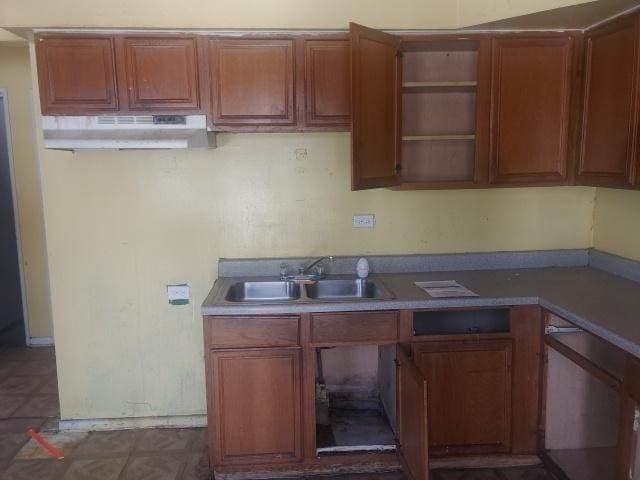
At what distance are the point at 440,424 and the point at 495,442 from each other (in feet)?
1.00

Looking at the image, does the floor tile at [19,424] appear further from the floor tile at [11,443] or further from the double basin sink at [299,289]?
the double basin sink at [299,289]

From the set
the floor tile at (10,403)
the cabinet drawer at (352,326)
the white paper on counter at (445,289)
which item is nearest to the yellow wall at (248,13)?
the white paper on counter at (445,289)

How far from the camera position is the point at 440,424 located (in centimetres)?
263

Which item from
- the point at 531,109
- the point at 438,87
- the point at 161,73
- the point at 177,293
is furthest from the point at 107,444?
the point at 531,109

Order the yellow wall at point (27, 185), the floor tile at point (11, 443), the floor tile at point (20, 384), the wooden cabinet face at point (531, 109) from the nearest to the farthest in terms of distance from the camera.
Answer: the wooden cabinet face at point (531, 109)
the floor tile at point (11, 443)
the floor tile at point (20, 384)
the yellow wall at point (27, 185)

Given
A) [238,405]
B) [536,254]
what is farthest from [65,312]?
[536,254]

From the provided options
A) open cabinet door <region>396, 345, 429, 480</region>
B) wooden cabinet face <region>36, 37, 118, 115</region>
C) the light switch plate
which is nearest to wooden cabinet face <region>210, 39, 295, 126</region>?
wooden cabinet face <region>36, 37, 118, 115</region>

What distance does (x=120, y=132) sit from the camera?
2.61 metres

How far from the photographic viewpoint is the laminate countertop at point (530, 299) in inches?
86.0

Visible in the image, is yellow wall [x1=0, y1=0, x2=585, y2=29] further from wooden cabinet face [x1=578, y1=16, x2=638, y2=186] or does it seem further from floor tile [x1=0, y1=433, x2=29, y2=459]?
floor tile [x1=0, y1=433, x2=29, y2=459]

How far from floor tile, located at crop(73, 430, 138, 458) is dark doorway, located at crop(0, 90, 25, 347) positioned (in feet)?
6.67

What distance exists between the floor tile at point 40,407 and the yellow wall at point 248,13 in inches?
90.1

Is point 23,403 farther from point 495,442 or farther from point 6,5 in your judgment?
Answer: point 495,442

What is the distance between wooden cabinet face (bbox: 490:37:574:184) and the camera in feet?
9.18
